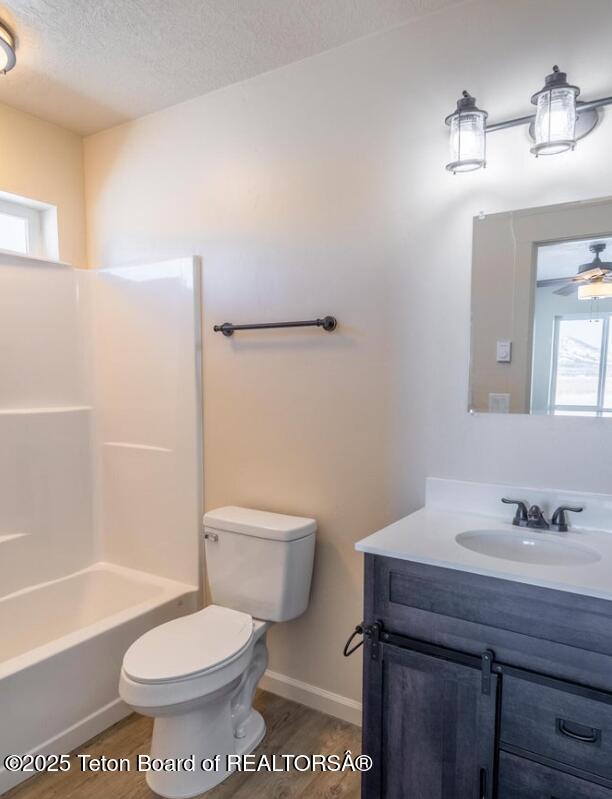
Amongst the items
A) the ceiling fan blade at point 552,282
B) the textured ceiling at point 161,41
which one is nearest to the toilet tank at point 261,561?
the ceiling fan blade at point 552,282

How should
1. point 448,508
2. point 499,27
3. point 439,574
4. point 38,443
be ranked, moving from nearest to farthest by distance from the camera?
point 439,574 → point 499,27 → point 448,508 → point 38,443

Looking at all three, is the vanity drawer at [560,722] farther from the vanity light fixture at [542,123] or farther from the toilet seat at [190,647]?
the vanity light fixture at [542,123]

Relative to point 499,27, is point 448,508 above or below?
below

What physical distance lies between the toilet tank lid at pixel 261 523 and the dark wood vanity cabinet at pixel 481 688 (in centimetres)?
54

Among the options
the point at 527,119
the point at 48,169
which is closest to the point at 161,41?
the point at 48,169

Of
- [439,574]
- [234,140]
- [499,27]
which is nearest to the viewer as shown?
[439,574]

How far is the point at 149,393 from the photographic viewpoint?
2.55 meters

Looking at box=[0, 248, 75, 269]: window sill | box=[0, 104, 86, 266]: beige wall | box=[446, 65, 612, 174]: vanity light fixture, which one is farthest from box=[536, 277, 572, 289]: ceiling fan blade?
box=[0, 104, 86, 266]: beige wall

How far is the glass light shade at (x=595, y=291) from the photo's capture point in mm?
1534

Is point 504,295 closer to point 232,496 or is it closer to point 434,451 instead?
point 434,451

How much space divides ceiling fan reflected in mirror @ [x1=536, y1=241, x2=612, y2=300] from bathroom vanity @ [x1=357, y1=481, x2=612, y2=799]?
0.61 metres

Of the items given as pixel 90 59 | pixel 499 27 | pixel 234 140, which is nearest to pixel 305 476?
pixel 234 140

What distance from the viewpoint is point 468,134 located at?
159cm

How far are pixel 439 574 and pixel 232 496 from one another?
119 cm
